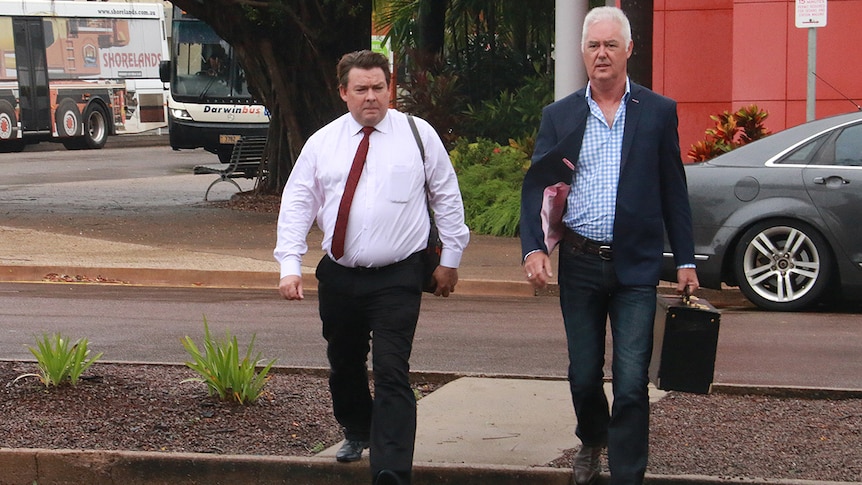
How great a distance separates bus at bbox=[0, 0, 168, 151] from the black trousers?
29400 millimetres

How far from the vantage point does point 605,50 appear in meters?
5.13

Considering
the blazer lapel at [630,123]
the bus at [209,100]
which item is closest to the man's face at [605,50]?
the blazer lapel at [630,123]

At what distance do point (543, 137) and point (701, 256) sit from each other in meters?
5.83

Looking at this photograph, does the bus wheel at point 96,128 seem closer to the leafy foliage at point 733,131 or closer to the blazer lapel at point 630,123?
the leafy foliage at point 733,131

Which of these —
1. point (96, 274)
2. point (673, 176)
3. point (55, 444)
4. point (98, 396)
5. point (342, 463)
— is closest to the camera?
point (673, 176)

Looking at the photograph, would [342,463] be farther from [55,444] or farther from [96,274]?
[96,274]

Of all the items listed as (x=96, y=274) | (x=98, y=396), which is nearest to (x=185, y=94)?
(x=96, y=274)

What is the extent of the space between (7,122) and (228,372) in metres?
28.5

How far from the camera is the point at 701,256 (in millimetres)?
10891

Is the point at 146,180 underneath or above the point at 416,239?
underneath

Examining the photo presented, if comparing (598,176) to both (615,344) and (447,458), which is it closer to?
(615,344)

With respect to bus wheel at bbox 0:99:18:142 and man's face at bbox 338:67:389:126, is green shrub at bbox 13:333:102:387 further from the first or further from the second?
bus wheel at bbox 0:99:18:142

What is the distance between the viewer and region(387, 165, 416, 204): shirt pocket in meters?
5.38

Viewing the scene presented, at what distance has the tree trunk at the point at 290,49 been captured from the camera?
18.2 meters
